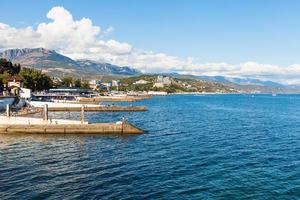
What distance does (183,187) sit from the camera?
41.8 meters

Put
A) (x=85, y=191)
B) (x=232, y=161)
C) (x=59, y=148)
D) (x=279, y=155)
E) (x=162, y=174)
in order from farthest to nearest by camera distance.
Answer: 1. (x=59, y=148)
2. (x=279, y=155)
3. (x=232, y=161)
4. (x=162, y=174)
5. (x=85, y=191)

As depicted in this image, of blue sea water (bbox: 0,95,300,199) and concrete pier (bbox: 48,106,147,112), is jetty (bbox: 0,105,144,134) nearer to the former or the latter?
blue sea water (bbox: 0,95,300,199)

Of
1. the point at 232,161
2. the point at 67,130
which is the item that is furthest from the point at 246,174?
the point at 67,130

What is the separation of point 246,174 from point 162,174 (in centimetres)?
1000

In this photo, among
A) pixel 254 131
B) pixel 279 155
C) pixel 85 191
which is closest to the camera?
pixel 85 191

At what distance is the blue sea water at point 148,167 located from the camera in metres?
40.3

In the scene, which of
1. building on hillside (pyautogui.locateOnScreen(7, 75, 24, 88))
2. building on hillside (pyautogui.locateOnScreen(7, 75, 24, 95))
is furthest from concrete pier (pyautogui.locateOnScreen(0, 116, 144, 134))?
building on hillside (pyautogui.locateOnScreen(7, 75, 24, 88))

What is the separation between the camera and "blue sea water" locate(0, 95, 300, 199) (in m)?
40.3

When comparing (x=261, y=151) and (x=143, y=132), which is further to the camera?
(x=143, y=132)

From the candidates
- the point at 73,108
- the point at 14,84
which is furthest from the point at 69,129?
the point at 14,84

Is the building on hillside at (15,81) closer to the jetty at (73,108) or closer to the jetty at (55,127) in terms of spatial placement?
the jetty at (73,108)

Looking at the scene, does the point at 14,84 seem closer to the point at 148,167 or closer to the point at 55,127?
the point at 55,127

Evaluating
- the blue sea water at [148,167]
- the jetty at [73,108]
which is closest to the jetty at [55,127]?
the blue sea water at [148,167]

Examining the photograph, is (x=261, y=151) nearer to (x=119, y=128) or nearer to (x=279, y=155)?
(x=279, y=155)
